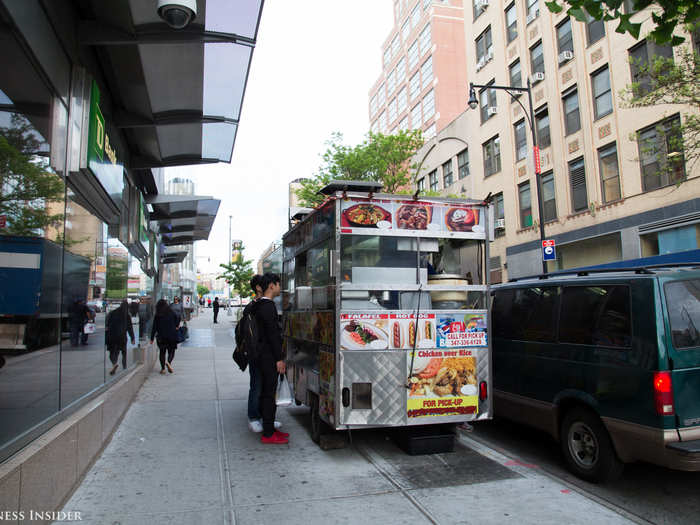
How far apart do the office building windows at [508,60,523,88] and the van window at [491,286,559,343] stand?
20.7 metres

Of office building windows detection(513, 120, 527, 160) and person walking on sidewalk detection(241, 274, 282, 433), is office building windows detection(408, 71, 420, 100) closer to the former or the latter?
office building windows detection(513, 120, 527, 160)

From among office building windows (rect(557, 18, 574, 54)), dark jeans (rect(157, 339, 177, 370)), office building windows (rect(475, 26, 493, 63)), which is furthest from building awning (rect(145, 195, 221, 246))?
office building windows (rect(475, 26, 493, 63))

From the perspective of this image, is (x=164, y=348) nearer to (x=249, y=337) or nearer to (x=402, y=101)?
(x=249, y=337)

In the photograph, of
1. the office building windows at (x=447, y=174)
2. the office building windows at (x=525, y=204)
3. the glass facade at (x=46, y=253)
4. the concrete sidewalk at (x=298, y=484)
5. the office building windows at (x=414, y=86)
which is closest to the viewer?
the glass facade at (x=46, y=253)

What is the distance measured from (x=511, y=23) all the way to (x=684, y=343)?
2504 cm

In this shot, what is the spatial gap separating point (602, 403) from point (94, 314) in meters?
5.70

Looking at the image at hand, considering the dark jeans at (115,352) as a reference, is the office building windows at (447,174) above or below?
above

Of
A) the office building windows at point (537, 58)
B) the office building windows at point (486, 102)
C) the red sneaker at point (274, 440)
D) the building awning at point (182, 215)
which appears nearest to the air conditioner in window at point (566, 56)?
the office building windows at point (537, 58)

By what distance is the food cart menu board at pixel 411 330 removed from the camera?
5.17 meters

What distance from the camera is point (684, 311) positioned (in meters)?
4.19

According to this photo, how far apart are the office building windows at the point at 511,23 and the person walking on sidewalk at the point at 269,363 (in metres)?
23.7

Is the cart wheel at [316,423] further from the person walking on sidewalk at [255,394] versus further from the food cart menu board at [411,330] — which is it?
the food cart menu board at [411,330]

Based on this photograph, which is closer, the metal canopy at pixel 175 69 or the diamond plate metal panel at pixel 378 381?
the diamond plate metal panel at pixel 378 381

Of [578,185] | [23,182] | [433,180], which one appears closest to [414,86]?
[433,180]
